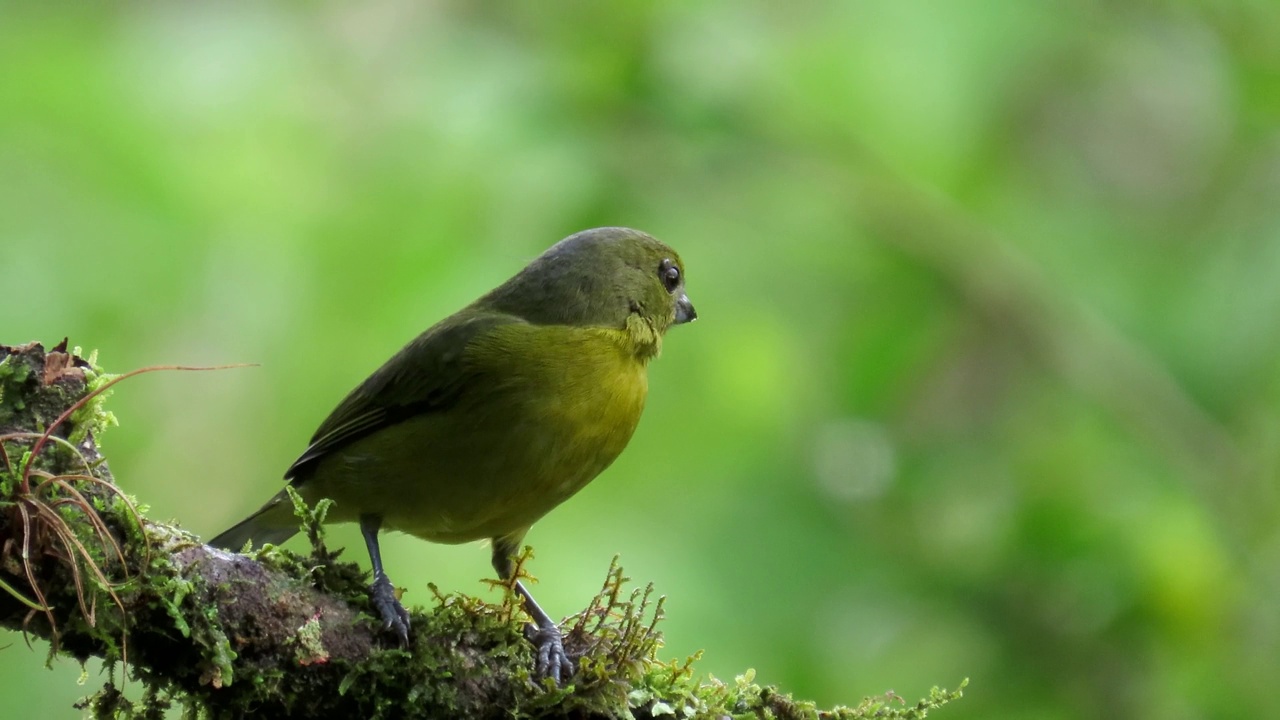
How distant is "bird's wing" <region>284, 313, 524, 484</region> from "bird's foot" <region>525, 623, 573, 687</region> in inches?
37.8

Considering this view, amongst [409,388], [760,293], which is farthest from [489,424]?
[760,293]

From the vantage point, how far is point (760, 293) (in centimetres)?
636

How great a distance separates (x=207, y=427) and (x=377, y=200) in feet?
4.21

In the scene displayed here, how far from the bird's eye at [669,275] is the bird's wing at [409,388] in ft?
2.46

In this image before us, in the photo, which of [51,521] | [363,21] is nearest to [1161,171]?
[363,21]

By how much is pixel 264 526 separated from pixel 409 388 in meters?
0.75

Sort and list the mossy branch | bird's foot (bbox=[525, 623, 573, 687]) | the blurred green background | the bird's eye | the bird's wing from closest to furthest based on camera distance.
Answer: the mossy branch → bird's foot (bbox=[525, 623, 573, 687]) → the bird's wing → the bird's eye → the blurred green background

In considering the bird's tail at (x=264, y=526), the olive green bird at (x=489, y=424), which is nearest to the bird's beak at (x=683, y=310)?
the olive green bird at (x=489, y=424)

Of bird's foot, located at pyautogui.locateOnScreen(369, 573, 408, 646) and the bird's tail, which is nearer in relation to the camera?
bird's foot, located at pyautogui.locateOnScreen(369, 573, 408, 646)

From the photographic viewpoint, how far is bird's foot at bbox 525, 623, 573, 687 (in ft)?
9.37

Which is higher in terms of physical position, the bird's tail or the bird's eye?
the bird's eye

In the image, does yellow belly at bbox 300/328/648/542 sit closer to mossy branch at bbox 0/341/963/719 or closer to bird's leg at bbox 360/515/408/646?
bird's leg at bbox 360/515/408/646

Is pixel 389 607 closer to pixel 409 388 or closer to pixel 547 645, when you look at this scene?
pixel 547 645

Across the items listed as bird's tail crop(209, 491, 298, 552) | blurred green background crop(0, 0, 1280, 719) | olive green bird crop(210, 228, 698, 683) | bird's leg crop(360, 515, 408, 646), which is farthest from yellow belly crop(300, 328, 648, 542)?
blurred green background crop(0, 0, 1280, 719)
